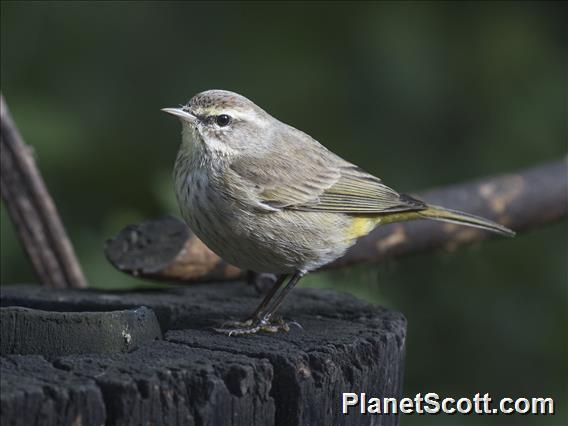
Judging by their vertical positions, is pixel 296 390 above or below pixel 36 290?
below

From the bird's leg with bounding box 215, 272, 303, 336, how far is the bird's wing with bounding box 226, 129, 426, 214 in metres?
0.31

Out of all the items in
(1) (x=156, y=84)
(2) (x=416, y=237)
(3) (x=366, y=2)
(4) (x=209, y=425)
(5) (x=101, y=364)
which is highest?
(3) (x=366, y=2)

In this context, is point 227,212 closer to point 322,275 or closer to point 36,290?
point 36,290

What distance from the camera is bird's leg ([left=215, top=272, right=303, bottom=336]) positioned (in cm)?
304

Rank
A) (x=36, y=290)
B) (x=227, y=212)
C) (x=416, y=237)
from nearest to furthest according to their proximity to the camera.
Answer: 1. (x=227, y=212)
2. (x=36, y=290)
3. (x=416, y=237)

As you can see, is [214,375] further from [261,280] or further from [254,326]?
[261,280]

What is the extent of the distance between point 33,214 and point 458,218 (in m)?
2.02

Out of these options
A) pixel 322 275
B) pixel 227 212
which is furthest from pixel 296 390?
pixel 322 275

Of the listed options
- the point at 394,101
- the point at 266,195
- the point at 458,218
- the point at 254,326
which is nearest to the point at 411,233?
the point at 458,218

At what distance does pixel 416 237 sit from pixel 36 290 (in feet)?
6.24

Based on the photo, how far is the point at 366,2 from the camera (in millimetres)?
6141

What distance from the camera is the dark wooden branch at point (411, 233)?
13.2ft

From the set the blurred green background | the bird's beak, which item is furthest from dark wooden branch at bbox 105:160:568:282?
the blurred green background

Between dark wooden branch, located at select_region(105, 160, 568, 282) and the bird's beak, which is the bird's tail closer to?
dark wooden branch, located at select_region(105, 160, 568, 282)
